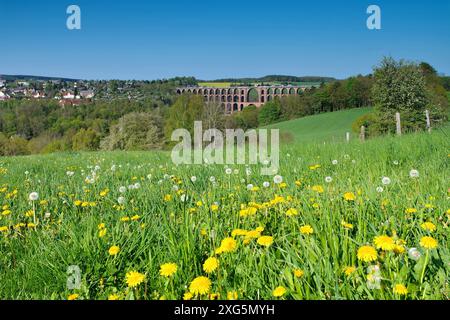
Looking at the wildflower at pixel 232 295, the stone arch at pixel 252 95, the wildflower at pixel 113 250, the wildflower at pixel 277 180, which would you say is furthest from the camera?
the stone arch at pixel 252 95

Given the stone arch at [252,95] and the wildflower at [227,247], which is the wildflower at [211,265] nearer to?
the wildflower at [227,247]

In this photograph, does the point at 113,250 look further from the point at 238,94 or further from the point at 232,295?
the point at 238,94

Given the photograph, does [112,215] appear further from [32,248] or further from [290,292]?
[290,292]

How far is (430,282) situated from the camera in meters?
1.56

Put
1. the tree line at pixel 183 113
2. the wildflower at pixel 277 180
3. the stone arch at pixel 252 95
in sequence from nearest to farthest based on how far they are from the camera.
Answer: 1. the wildflower at pixel 277 180
2. the tree line at pixel 183 113
3. the stone arch at pixel 252 95

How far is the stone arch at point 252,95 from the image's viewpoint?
14000 cm

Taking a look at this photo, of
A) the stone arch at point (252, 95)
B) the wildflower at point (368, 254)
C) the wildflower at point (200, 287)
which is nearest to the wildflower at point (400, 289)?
the wildflower at point (368, 254)

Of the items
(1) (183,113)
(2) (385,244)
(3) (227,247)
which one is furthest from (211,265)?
(1) (183,113)

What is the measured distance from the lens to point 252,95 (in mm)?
142000

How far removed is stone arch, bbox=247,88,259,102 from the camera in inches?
5512

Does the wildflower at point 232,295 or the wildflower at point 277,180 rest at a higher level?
the wildflower at point 277,180

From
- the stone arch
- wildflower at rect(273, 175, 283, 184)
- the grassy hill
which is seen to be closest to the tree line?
the grassy hill
